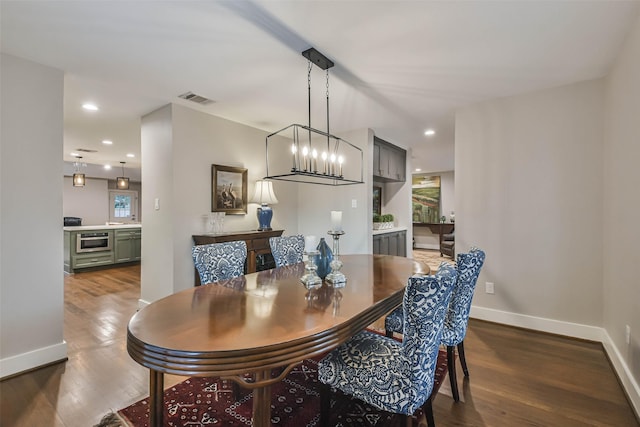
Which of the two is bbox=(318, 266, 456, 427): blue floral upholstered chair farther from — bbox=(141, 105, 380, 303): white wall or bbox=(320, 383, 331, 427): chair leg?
bbox=(141, 105, 380, 303): white wall

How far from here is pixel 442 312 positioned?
1.32 meters

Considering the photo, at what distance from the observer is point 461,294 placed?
1865 mm

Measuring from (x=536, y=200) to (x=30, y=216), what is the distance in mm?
4516

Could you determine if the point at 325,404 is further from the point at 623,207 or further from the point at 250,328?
the point at 623,207

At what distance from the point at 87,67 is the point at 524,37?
3.35m

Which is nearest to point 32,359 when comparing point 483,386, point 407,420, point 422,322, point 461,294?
point 407,420

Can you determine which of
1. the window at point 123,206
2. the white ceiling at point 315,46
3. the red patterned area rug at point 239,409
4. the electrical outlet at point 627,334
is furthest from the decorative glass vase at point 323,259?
the window at point 123,206

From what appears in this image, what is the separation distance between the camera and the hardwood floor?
178cm

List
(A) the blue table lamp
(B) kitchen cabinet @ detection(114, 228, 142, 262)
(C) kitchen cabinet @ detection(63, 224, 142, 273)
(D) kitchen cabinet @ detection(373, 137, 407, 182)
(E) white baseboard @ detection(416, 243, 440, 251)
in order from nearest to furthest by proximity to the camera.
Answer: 1. (A) the blue table lamp
2. (D) kitchen cabinet @ detection(373, 137, 407, 182)
3. (C) kitchen cabinet @ detection(63, 224, 142, 273)
4. (B) kitchen cabinet @ detection(114, 228, 142, 262)
5. (E) white baseboard @ detection(416, 243, 440, 251)

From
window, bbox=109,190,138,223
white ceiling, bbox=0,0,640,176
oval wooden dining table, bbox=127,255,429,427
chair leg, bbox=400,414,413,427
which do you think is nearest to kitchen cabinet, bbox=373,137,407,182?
white ceiling, bbox=0,0,640,176

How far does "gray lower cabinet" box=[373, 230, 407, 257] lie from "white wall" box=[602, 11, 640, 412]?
257 centimetres

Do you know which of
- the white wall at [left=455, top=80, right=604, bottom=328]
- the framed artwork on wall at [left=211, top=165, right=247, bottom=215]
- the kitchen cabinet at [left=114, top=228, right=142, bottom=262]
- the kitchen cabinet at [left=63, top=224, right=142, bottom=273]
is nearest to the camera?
the white wall at [left=455, top=80, right=604, bottom=328]

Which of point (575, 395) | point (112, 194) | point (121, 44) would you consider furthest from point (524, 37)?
point (112, 194)

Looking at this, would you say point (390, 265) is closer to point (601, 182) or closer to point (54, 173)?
point (601, 182)
